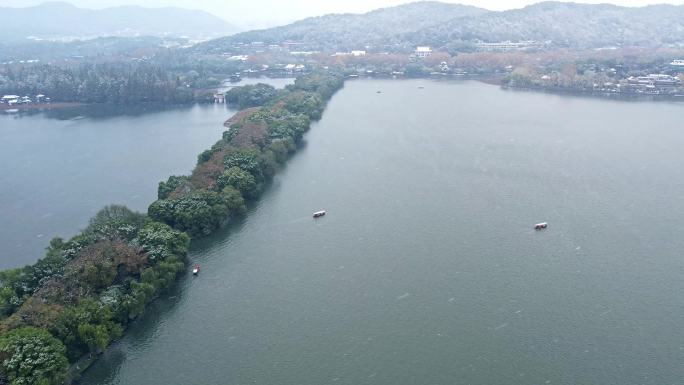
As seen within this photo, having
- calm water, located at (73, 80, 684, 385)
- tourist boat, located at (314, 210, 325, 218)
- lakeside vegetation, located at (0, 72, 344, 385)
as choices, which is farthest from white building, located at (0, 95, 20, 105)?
tourist boat, located at (314, 210, 325, 218)

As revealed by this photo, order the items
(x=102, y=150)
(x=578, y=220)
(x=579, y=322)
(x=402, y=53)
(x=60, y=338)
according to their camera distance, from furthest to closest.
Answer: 1. (x=402, y=53)
2. (x=102, y=150)
3. (x=578, y=220)
4. (x=579, y=322)
5. (x=60, y=338)

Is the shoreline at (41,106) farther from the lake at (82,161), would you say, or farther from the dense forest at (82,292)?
the dense forest at (82,292)

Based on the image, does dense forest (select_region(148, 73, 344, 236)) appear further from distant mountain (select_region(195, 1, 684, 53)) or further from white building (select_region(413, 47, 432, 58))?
distant mountain (select_region(195, 1, 684, 53))

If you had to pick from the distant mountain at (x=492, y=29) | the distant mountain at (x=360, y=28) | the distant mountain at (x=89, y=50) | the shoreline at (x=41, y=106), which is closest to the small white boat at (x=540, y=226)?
the shoreline at (x=41, y=106)

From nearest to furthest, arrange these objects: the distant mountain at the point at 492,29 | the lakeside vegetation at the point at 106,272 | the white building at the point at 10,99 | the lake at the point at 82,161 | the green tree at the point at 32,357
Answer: the green tree at the point at 32,357 < the lakeside vegetation at the point at 106,272 < the lake at the point at 82,161 < the white building at the point at 10,99 < the distant mountain at the point at 492,29

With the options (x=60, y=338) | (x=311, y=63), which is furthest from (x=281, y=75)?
(x=60, y=338)

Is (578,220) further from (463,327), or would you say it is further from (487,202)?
(463,327)
